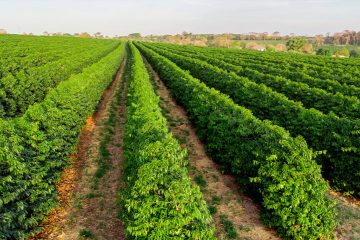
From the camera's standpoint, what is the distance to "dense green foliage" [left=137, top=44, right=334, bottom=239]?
8.03 m

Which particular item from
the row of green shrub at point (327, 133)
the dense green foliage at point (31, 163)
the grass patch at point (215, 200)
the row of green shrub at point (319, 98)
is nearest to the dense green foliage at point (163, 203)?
the dense green foliage at point (31, 163)

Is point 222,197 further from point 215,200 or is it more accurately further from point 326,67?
point 326,67

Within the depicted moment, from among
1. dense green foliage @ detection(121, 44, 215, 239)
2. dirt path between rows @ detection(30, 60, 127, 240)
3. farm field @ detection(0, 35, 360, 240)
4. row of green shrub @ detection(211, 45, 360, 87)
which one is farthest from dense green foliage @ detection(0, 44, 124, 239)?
row of green shrub @ detection(211, 45, 360, 87)

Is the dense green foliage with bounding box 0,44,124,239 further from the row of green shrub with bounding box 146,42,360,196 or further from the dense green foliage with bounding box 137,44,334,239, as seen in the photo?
the row of green shrub with bounding box 146,42,360,196

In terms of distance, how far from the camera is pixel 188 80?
2048 centimetres

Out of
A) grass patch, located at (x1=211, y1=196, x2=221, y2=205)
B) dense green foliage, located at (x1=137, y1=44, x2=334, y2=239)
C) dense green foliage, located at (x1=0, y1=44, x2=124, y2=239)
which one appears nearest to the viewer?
dense green foliage, located at (x1=0, y1=44, x2=124, y2=239)

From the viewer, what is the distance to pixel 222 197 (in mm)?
10359

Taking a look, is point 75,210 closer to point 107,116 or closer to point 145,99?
point 145,99

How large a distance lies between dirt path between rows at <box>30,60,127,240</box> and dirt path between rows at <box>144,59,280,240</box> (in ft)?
9.67

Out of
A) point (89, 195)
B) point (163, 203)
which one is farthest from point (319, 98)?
point (163, 203)

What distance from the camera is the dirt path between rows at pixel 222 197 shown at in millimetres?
8695

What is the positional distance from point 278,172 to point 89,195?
605 centimetres

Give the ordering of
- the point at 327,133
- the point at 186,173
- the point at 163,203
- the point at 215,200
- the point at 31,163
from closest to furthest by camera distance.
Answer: the point at 163,203 → the point at 31,163 → the point at 186,173 → the point at 215,200 → the point at 327,133

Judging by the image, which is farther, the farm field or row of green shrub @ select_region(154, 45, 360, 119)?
row of green shrub @ select_region(154, 45, 360, 119)
